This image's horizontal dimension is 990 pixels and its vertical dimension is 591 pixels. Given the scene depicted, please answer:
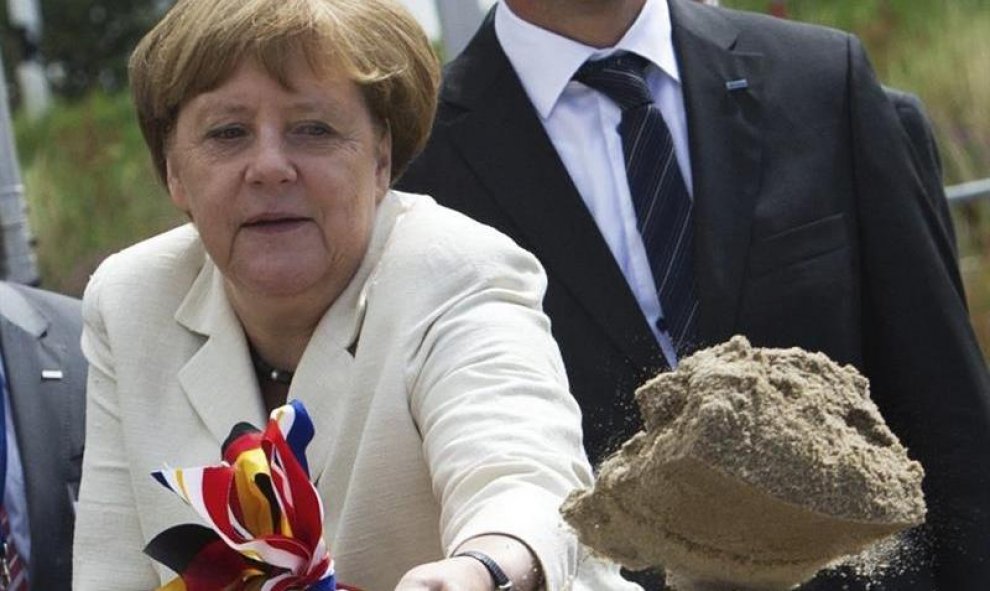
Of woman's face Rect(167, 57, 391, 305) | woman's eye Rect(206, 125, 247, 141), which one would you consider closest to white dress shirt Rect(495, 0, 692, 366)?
woman's face Rect(167, 57, 391, 305)

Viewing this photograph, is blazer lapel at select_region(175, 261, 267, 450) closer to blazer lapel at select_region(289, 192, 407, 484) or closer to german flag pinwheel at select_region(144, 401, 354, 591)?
blazer lapel at select_region(289, 192, 407, 484)

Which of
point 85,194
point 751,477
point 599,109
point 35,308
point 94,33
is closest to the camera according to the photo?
point 751,477

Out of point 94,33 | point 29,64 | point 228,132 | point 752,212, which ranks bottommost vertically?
point 94,33

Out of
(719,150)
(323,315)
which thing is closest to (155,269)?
(323,315)

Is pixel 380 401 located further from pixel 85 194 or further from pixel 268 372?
pixel 85 194

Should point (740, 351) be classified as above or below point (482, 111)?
above

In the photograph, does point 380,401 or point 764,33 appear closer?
point 380,401

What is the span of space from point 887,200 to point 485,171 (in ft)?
2.49

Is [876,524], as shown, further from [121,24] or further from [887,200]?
[121,24]

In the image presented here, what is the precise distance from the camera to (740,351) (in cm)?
235

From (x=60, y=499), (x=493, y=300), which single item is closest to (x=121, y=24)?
(x=60, y=499)

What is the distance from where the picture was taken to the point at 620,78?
14.3 feet

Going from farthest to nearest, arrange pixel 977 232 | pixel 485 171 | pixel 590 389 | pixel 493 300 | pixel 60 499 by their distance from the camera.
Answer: pixel 977 232
pixel 60 499
pixel 485 171
pixel 590 389
pixel 493 300

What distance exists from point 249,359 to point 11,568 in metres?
1.46
